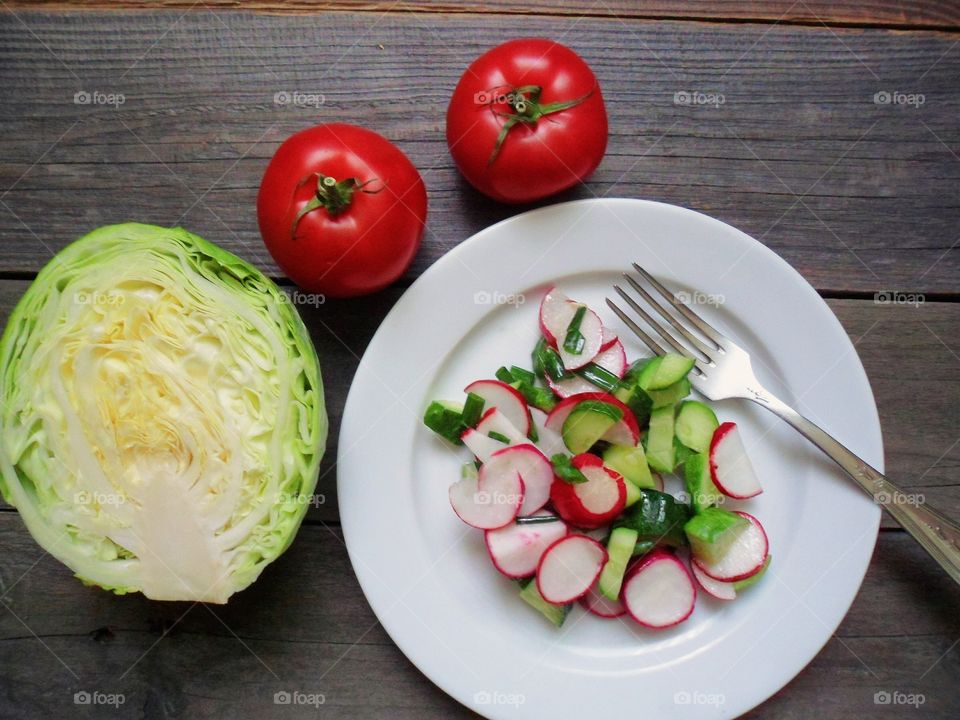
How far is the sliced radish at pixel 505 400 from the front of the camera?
1.56m

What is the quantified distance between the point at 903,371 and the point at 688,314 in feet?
1.78

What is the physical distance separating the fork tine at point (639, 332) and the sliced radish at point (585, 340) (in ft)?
0.15

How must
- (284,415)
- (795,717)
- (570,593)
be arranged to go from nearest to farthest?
(284,415) → (570,593) → (795,717)

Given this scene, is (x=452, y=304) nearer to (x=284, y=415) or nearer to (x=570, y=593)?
(x=284, y=415)

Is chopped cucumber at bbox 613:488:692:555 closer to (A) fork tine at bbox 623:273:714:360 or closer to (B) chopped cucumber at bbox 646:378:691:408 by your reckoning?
(B) chopped cucumber at bbox 646:378:691:408

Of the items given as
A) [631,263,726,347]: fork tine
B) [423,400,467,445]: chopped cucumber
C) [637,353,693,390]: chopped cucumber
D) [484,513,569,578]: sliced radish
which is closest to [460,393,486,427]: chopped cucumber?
Result: [423,400,467,445]: chopped cucumber

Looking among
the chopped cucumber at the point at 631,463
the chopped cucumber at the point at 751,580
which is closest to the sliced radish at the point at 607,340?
the chopped cucumber at the point at 631,463

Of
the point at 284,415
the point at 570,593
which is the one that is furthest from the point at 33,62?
Result: the point at 570,593

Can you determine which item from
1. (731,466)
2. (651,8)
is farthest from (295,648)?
(651,8)

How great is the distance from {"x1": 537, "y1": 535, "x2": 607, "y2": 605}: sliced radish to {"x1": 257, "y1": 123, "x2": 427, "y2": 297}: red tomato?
0.66m

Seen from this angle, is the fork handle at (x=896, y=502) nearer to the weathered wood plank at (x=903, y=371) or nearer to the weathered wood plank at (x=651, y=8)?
the weathered wood plank at (x=903, y=371)

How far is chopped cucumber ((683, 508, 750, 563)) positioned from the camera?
1494 millimetres

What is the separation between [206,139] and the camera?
1.70 m

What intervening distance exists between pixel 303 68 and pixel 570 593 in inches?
50.3
